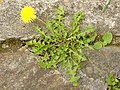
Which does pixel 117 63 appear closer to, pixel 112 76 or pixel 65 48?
pixel 112 76

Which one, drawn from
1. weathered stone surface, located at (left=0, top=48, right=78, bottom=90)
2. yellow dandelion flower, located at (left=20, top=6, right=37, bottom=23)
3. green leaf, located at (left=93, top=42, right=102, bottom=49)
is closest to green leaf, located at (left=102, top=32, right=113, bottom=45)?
green leaf, located at (left=93, top=42, right=102, bottom=49)

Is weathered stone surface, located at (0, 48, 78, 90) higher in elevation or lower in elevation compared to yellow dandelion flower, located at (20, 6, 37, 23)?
lower

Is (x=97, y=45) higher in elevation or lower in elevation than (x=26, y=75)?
higher

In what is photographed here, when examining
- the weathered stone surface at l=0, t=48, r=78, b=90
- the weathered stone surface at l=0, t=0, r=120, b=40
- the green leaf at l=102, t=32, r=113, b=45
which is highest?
the weathered stone surface at l=0, t=0, r=120, b=40

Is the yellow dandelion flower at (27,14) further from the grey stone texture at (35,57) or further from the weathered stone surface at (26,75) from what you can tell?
the weathered stone surface at (26,75)

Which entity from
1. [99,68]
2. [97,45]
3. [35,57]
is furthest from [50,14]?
[99,68]

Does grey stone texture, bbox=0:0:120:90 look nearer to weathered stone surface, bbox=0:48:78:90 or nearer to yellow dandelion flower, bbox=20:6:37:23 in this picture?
weathered stone surface, bbox=0:48:78:90

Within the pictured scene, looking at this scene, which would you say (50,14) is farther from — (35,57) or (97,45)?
(97,45)

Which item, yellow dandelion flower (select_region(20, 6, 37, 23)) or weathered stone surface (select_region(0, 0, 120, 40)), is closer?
yellow dandelion flower (select_region(20, 6, 37, 23))

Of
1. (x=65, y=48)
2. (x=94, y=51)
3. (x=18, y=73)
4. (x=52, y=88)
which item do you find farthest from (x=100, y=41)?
(x=18, y=73)

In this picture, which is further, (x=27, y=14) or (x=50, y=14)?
(x=50, y=14)
